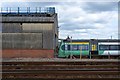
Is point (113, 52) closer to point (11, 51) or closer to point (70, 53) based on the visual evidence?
point (70, 53)

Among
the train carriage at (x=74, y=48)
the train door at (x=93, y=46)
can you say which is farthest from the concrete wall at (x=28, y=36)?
the train door at (x=93, y=46)

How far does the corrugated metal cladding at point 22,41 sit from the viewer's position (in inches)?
1710

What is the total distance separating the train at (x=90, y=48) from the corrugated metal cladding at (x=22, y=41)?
4892 mm

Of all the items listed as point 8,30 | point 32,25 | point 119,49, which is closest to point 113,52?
point 119,49

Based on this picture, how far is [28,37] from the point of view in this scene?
4350 centimetres

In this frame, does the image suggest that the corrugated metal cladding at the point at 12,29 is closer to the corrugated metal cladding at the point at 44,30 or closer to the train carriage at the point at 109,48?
the corrugated metal cladding at the point at 44,30

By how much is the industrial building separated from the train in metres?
4.04

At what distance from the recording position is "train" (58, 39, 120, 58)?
3966cm

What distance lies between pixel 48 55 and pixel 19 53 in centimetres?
450

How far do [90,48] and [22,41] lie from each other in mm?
10758

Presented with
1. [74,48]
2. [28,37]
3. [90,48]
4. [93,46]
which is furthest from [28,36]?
[93,46]

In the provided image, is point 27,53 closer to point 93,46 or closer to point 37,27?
point 37,27

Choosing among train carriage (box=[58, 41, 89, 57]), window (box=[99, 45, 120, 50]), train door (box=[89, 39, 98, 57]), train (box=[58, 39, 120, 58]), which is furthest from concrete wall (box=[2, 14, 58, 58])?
window (box=[99, 45, 120, 50])

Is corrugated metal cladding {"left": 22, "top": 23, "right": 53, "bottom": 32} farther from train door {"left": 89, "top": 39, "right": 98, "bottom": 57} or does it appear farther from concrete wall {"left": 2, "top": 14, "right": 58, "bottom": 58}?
train door {"left": 89, "top": 39, "right": 98, "bottom": 57}
